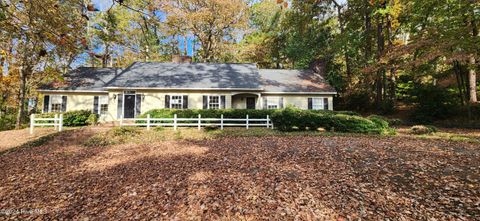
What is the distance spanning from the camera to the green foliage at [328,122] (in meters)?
11.0

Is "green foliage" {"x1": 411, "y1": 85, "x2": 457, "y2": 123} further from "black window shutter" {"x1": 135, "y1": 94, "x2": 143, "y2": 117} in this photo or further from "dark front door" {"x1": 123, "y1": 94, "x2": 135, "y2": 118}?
"dark front door" {"x1": 123, "y1": 94, "x2": 135, "y2": 118}

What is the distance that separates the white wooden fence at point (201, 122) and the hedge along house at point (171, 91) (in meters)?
3.11

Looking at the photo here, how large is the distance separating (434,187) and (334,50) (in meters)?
19.1

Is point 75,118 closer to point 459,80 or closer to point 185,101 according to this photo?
point 185,101

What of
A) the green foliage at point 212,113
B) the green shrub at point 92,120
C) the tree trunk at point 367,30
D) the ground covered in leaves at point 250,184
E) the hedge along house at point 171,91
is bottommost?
the ground covered in leaves at point 250,184

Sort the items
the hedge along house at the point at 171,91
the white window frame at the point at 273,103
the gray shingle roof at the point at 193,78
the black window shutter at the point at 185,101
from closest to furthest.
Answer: the hedge along house at the point at 171,91 → the black window shutter at the point at 185,101 → the gray shingle roof at the point at 193,78 → the white window frame at the point at 273,103

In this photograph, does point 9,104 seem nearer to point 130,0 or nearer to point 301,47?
point 130,0

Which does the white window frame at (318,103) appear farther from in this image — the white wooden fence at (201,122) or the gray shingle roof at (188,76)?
the white wooden fence at (201,122)

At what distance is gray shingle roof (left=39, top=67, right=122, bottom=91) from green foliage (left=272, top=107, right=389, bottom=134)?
1277 centimetres

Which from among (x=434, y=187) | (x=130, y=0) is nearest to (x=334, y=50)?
(x=434, y=187)

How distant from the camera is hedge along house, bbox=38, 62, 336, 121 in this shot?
15.9 meters

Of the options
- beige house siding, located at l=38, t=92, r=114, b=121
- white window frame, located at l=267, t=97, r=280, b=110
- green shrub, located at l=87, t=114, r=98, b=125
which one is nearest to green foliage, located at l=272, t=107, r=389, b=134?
white window frame, located at l=267, t=97, r=280, b=110

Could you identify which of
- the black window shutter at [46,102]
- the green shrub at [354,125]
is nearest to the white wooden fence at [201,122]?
the green shrub at [354,125]

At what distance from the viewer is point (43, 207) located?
158 inches
